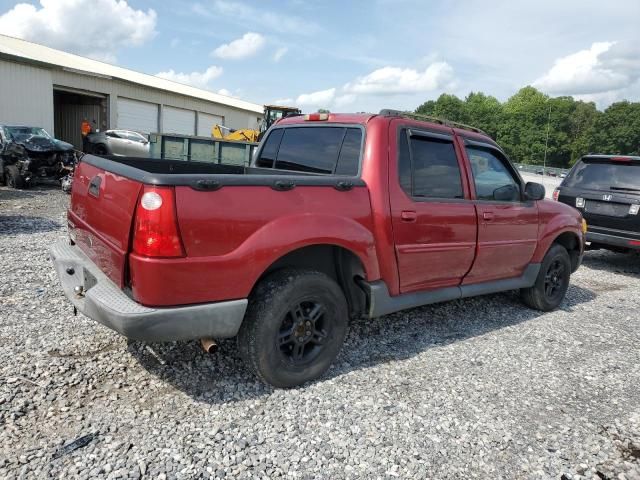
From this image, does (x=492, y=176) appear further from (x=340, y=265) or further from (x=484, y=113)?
(x=484, y=113)

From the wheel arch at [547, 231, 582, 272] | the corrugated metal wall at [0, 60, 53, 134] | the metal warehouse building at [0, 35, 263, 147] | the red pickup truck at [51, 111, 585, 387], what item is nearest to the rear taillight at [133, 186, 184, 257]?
the red pickup truck at [51, 111, 585, 387]

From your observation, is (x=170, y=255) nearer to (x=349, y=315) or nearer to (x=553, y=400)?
(x=349, y=315)

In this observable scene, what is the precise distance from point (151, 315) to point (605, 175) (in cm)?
787

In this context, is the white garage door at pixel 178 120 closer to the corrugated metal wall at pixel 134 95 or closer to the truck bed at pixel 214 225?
the corrugated metal wall at pixel 134 95

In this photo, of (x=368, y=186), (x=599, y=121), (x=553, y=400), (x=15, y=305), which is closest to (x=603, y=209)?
(x=553, y=400)

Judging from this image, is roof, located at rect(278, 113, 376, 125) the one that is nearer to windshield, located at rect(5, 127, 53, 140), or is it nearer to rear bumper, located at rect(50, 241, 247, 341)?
rear bumper, located at rect(50, 241, 247, 341)

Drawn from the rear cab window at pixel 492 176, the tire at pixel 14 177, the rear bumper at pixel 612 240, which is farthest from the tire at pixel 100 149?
the rear cab window at pixel 492 176

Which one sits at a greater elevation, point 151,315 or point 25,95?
point 25,95

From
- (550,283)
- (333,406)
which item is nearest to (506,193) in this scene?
(550,283)

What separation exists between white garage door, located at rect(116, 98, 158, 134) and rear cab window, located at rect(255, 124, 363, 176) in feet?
71.0

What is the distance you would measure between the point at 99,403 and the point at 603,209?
7744 millimetres

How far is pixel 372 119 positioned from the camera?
375cm

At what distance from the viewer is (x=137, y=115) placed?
84.2 ft

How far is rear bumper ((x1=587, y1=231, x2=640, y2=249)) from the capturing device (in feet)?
24.3
